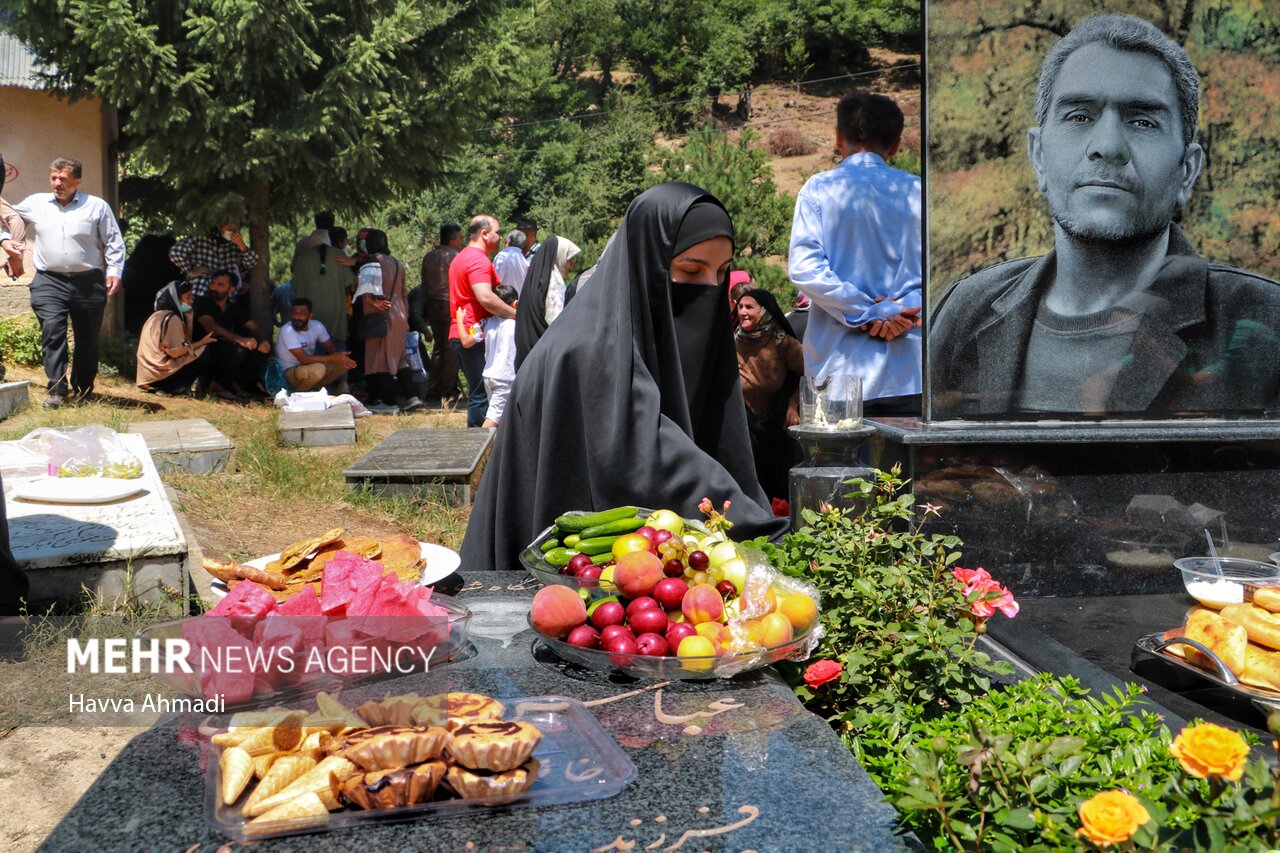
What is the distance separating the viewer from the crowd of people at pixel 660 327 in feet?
9.39

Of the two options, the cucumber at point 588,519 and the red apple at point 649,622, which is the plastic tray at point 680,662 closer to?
the red apple at point 649,622

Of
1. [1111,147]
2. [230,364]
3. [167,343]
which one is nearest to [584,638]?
[1111,147]

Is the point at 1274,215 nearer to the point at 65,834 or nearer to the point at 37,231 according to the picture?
the point at 65,834

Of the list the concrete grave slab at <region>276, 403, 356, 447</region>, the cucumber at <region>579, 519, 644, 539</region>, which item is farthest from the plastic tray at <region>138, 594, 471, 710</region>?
the concrete grave slab at <region>276, 403, 356, 447</region>

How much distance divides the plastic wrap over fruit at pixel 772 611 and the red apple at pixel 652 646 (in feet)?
0.36

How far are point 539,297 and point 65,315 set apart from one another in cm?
446

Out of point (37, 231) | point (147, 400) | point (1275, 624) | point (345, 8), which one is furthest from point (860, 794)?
point (345, 8)

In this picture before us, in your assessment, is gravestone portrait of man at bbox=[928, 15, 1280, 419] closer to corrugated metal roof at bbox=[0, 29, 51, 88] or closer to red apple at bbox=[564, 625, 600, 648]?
red apple at bbox=[564, 625, 600, 648]

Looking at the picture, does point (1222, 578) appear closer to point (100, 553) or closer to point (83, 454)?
point (100, 553)

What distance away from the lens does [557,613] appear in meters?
1.85

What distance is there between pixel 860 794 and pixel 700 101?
137ft

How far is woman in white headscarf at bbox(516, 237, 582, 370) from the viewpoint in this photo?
7629mm

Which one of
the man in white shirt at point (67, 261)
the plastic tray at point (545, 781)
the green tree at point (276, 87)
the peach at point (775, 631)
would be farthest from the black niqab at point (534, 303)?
the plastic tray at point (545, 781)

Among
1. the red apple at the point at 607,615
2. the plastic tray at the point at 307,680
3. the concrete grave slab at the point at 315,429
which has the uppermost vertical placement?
the red apple at the point at 607,615
